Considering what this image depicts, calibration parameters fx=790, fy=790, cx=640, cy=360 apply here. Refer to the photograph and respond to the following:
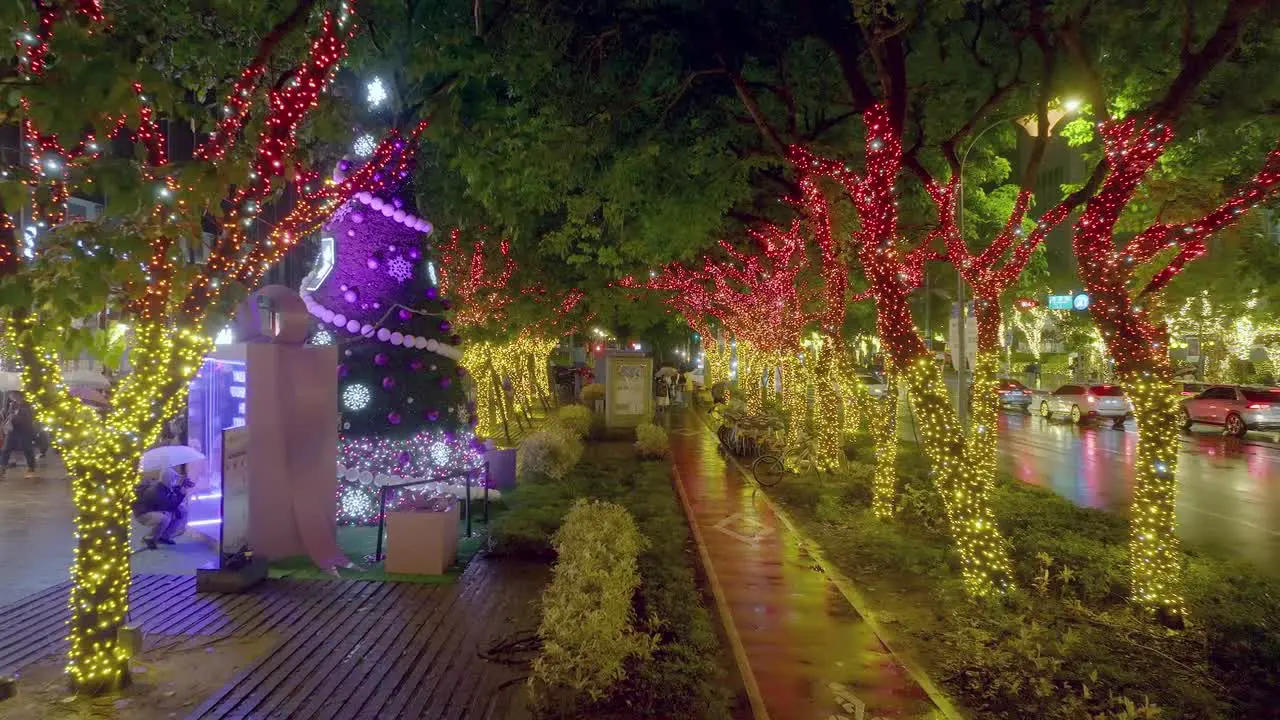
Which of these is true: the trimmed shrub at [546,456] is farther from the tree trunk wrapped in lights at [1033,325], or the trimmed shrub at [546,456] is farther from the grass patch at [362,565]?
the tree trunk wrapped in lights at [1033,325]

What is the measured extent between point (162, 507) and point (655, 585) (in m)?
6.43

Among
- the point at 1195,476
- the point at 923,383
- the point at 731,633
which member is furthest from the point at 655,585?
the point at 1195,476

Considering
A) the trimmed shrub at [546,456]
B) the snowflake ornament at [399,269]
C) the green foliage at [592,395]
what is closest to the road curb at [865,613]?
the trimmed shrub at [546,456]

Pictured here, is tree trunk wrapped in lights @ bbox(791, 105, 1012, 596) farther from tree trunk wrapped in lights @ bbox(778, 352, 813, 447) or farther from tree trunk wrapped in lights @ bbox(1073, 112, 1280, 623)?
tree trunk wrapped in lights @ bbox(778, 352, 813, 447)

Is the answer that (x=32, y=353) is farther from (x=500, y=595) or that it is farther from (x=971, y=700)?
(x=971, y=700)

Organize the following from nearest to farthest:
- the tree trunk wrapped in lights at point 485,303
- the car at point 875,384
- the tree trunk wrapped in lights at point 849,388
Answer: the tree trunk wrapped in lights at point 849,388, the tree trunk wrapped in lights at point 485,303, the car at point 875,384

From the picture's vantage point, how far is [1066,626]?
6734mm

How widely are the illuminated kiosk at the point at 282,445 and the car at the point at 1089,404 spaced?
29789 millimetres

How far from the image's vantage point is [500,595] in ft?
24.7

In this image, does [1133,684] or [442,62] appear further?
[442,62]

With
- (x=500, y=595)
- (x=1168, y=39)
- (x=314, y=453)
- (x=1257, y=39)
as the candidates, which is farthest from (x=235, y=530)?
(x=1257, y=39)

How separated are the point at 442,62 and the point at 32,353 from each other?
3.97 metres

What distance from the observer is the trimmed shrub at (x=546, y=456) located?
14.5 meters

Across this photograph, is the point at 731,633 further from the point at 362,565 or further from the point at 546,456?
the point at 546,456
